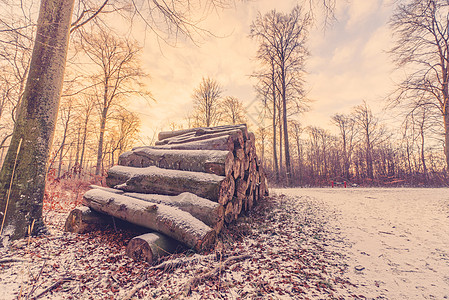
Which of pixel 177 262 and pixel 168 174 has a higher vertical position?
pixel 168 174

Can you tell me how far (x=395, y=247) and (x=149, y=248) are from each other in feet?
12.8

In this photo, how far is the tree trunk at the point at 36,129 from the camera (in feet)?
9.57

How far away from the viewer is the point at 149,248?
96.6 inches

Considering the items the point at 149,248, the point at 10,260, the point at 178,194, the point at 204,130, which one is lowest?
the point at 10,260

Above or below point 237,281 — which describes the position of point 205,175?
above

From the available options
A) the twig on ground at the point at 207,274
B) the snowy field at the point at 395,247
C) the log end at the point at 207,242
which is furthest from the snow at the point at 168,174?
the snowy field at the point at 395,247

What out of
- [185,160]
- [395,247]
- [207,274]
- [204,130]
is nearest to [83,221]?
[185,160]

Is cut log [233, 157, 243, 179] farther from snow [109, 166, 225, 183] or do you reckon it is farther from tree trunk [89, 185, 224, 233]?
tree trunk [89, 185, 224, 233]

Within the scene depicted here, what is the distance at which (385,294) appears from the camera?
1.94m

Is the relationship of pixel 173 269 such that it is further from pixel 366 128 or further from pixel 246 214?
pixel 366 128

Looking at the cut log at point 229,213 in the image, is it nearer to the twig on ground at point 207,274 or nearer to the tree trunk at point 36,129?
the twig on ground at point 207,274

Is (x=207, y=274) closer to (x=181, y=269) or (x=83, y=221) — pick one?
(x=181, y=269)

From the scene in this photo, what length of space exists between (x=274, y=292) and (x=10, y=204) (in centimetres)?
423

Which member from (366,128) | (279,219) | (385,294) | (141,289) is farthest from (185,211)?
(366,128)
